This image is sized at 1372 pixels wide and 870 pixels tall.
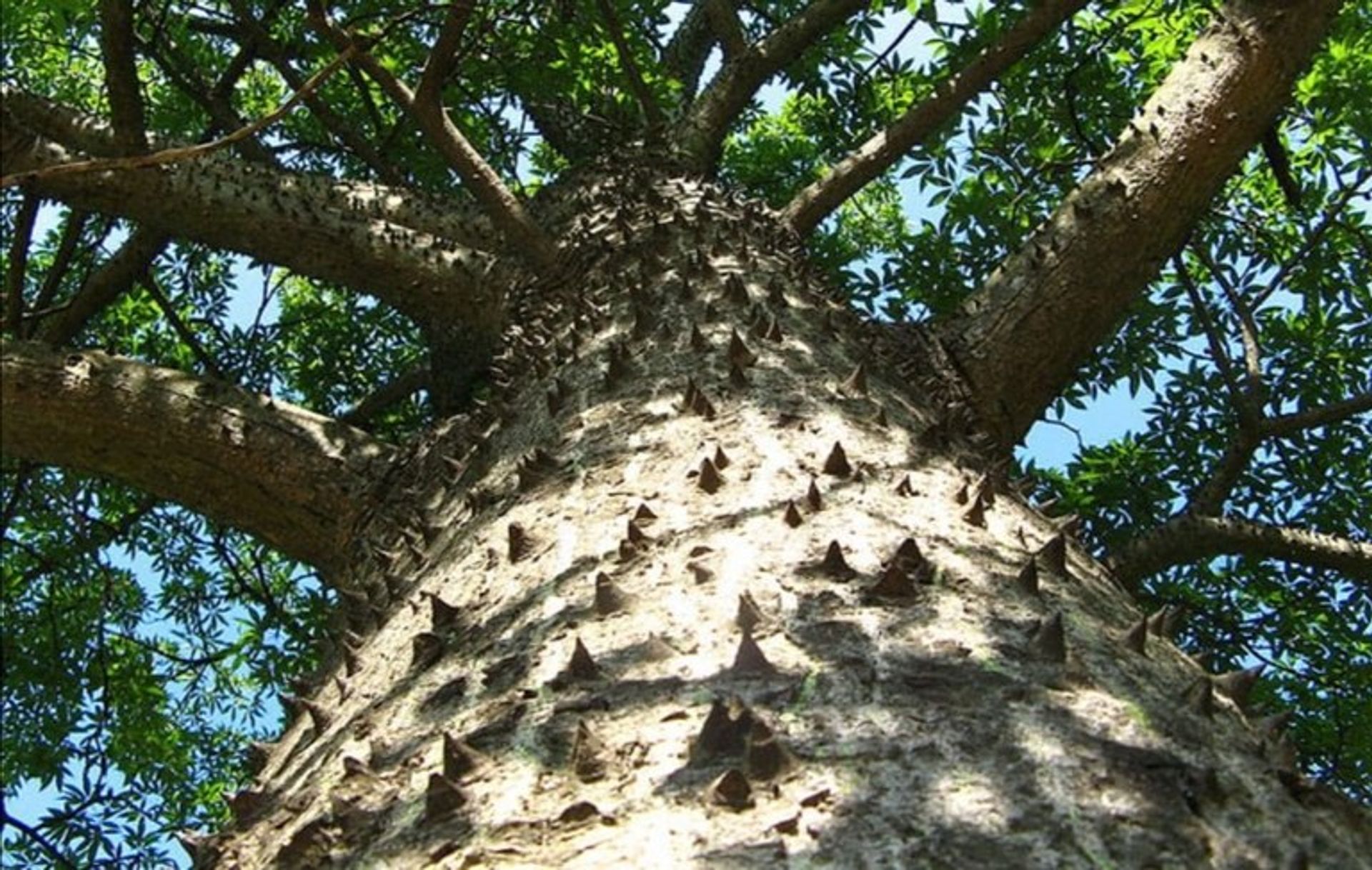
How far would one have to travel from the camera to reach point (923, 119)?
470 centimetres

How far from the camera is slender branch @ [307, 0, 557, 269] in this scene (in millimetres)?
4082

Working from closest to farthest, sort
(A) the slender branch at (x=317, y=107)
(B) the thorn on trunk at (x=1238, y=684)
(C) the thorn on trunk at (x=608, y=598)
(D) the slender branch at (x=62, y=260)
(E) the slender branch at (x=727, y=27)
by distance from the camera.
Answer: (C) the thorn on trunk at (x=608, y=598)
(B) the thorn on trunk at (x=1238, y=684)
(A) the slender branch at (x=317, y=107)
(D) the slender branch at (x=62, y=260)
(E) the slender branch at (x=727, y=27)

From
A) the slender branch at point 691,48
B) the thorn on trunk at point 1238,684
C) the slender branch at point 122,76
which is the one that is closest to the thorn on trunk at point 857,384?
the thorn on trunk at point 1238,684

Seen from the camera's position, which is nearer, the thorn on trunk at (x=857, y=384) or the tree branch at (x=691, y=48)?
the thorn on trunk at (x=857, y=384)

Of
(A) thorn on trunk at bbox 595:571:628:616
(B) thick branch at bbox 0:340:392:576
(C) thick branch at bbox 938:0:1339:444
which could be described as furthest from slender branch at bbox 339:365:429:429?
(A) thorn on trunk at bbox 595:571:628:616

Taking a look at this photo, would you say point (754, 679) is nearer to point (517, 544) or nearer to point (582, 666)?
point (582, 666)

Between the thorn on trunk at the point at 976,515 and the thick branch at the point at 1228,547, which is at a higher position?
the thick branch at the point at 1228,547

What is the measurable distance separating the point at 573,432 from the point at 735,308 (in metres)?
0.73

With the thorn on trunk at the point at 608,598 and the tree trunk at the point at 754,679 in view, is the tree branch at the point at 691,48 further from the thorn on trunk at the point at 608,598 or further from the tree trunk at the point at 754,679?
the thorn on trunk at the point at 608,598

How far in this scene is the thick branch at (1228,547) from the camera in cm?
445

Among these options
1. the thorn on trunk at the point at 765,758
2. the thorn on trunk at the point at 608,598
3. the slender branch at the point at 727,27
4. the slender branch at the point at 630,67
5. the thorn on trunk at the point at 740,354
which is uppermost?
the slender branch at the point at 727,27

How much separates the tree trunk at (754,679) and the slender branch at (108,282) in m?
2.94

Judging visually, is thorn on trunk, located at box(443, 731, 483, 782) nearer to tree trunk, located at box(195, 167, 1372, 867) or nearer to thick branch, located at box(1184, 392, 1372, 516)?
tree trunk, located at box(195, 167, 1372, 867)

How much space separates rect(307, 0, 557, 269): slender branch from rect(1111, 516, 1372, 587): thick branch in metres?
2.01
